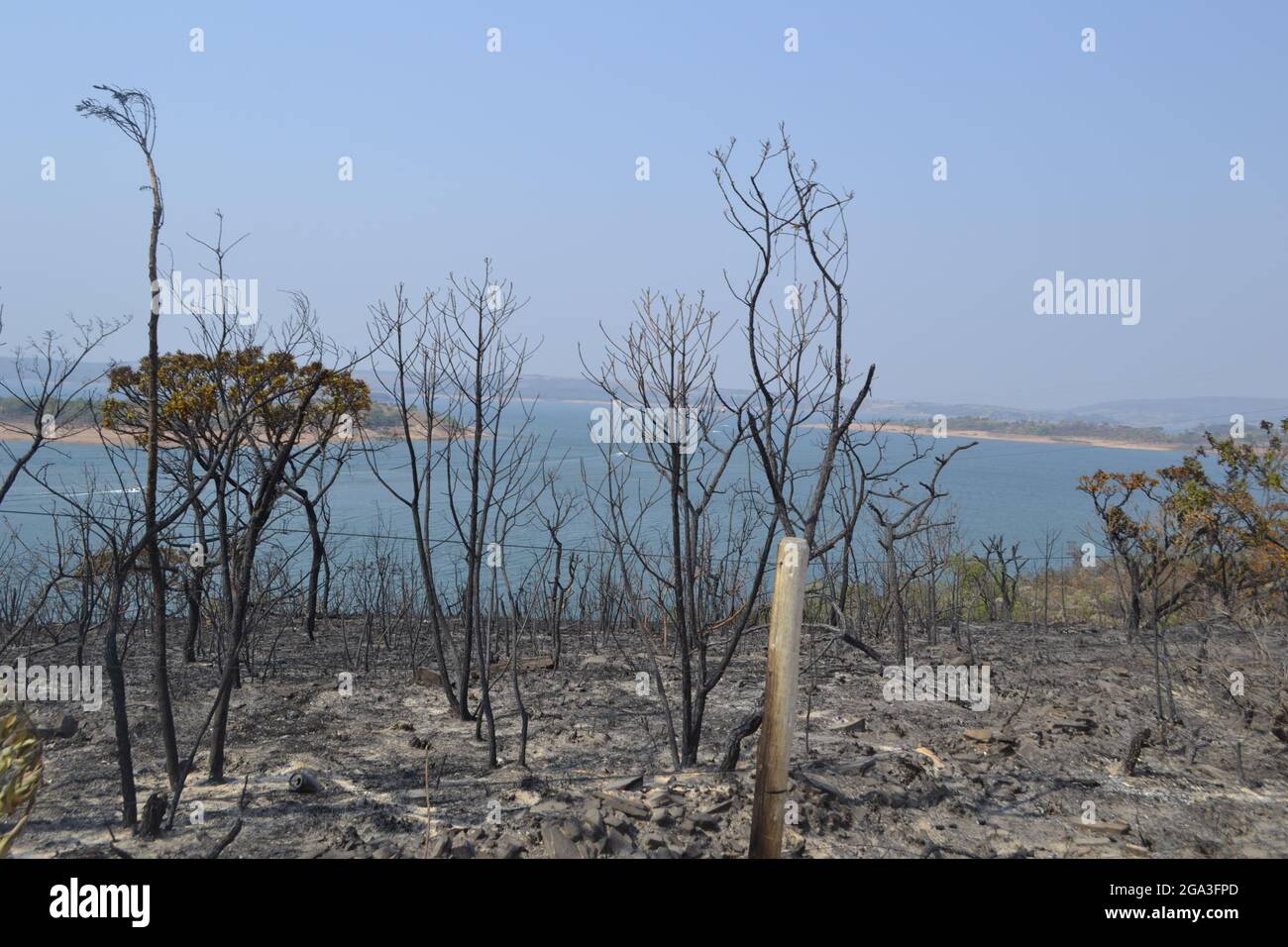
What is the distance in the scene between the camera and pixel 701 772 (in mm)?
5492

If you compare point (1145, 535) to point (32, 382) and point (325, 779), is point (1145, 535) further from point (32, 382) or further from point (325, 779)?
point (32, 382)

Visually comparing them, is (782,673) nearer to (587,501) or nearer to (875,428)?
(587,501)

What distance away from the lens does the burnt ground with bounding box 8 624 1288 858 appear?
450 cm

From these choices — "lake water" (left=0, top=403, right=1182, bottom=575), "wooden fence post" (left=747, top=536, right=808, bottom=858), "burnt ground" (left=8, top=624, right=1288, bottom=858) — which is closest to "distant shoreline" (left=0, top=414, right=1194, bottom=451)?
"lake water" (left=0, top=403, right=1182, bottom=575)

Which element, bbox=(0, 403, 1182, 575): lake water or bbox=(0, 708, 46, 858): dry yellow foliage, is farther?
bbox=(0, 403, 1182, 575): lake water

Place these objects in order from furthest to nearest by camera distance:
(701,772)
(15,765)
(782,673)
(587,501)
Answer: (587,501) → (701,772) → (15,765) → (782,673)

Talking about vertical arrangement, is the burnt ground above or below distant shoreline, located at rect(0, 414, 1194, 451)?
below

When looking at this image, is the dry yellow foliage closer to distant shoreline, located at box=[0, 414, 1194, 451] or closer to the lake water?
the lake water

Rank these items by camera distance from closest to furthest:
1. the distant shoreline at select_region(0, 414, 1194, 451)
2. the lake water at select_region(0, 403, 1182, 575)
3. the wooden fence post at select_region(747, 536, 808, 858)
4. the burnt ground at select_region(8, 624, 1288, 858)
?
1. the wooden fence post at select_region(747, 536, 808, 858)
2. the burnt ground at select_region(8, 624, 1288, 858)
3. the distant shoreline at select_region(0, 414, 1194, 451)
4. the lake water at select_region(0, 403, 1182, 575)

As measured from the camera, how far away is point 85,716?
7008mm

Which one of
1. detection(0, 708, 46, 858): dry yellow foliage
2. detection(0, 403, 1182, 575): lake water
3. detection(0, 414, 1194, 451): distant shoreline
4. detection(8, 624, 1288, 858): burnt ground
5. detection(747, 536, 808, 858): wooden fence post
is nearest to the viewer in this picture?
detection(747, 536, 808, 858): wooden fence post

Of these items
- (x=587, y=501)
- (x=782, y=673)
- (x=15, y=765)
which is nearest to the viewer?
(x=782, y=673)

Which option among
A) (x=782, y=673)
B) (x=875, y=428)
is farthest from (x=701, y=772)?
(x=875, y=428)

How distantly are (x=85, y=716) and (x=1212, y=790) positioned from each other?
25.6 ft
